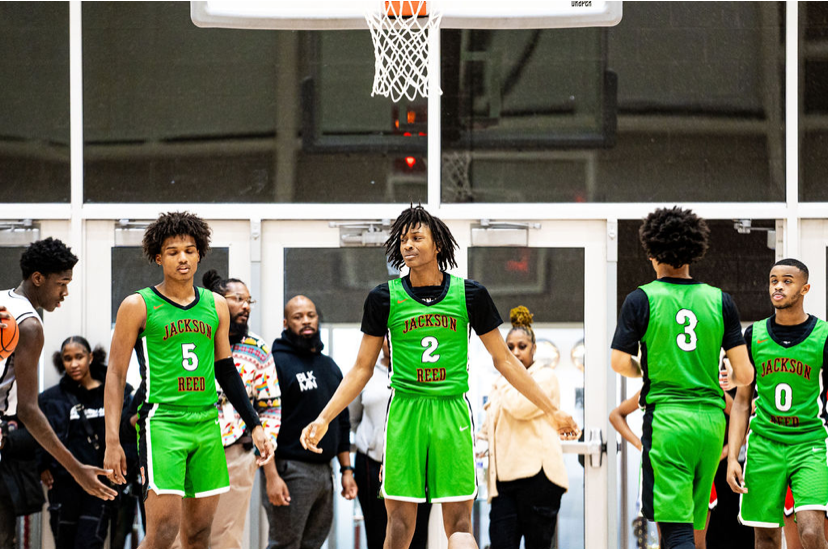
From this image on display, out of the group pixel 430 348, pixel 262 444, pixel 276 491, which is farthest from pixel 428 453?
pixel 276 491

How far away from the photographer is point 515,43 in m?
8.05

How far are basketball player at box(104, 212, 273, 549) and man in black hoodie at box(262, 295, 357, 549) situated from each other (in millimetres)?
1461

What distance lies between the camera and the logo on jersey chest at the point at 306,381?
704cm

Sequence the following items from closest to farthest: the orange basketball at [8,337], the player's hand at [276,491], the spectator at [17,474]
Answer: the orange basketball at [8,337]
the player's hand at [276,491]
the spectator at [17,474]

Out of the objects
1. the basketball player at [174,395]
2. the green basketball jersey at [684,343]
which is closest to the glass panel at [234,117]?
the basketball player at [174,395]

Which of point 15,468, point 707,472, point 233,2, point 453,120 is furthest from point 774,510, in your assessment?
point 15,468

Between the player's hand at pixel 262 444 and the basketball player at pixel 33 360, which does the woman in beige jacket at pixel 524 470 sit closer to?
the player's hand at pixel 262 444

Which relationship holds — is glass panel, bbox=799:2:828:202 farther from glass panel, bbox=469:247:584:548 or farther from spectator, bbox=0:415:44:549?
spectator, bbox=0:415:44:549

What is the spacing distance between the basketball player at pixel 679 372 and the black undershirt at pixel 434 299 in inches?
27.3

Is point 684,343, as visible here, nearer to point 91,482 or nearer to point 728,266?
point 728,266

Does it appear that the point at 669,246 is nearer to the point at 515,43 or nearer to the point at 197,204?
the point at 515,43

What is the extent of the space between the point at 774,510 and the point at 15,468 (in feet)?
16.4

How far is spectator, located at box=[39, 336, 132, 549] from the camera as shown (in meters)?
7.20

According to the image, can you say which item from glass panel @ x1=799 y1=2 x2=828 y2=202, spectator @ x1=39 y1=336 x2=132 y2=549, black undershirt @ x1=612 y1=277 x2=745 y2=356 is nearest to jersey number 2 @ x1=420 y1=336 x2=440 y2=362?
black undershirt @ x1=612 y1=277 x2=745 y2=356
